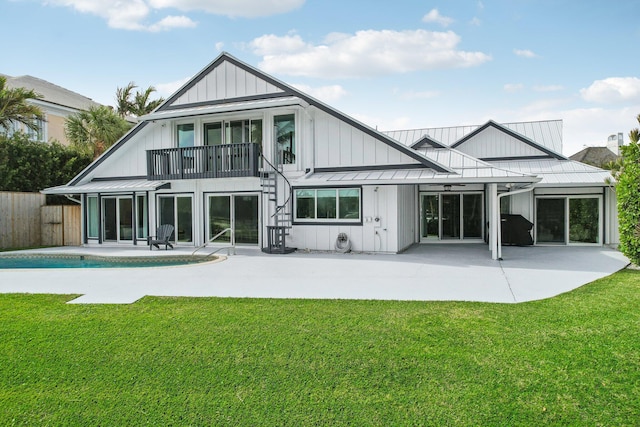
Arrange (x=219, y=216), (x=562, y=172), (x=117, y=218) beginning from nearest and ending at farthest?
1. (x=219, y=216)
2. (x=562, y=172)
3. (x=117, y=218)

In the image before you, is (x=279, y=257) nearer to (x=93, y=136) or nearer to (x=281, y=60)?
(x=281, y=60)

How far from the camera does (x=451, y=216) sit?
696 inches

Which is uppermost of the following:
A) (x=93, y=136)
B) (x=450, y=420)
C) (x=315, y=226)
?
(x=93, y=136)

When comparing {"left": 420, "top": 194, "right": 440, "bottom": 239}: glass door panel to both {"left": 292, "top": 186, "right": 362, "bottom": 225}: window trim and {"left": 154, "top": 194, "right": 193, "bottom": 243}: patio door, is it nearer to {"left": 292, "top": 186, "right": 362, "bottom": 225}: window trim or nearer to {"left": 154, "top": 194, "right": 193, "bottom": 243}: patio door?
{"left": 292, "top": 186, "right": 362, "bottom": 225}: window trim

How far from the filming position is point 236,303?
22.6 feet

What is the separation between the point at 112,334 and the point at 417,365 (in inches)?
154

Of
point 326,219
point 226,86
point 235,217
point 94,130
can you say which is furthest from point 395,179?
point 94,130

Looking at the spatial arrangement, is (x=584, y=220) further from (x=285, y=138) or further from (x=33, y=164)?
(x=33, y=164)

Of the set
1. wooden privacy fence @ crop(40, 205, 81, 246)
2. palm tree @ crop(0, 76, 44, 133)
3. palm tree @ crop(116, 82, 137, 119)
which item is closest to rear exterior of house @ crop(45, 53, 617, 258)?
wooden privacy fence @ crop(40, 205, 81, 246)

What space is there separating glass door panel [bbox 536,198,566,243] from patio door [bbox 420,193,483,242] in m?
2.15

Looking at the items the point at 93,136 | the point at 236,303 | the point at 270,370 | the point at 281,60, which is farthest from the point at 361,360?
the point at 93,136

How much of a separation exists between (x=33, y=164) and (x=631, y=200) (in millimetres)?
22528

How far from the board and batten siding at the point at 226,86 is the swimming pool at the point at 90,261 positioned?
6255 millimetres

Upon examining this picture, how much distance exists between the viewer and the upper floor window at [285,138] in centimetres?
1497
